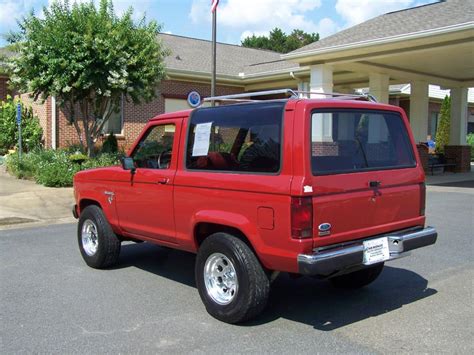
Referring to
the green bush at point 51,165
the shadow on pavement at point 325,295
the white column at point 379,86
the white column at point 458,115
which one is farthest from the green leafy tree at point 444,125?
the shadow on pavement at point 325,295

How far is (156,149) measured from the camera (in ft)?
19.0

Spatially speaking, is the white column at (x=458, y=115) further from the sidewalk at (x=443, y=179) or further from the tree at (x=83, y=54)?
the tree at (x=83, y=54)

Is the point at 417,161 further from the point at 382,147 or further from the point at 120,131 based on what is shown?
the point at 120,131

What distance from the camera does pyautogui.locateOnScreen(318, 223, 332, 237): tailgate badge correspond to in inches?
164

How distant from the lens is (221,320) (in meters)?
4.62

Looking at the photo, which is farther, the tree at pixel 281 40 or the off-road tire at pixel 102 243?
the tree at pixel 281 40

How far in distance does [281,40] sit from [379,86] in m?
53.2

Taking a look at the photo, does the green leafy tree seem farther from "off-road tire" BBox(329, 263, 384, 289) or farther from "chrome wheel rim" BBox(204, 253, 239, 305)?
"chrome wheel rim" BBox(204, 253, 239, 305)

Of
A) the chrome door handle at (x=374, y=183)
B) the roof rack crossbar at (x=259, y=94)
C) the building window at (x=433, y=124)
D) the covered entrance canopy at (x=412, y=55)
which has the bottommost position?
the chrome door handle at (x=374, y=183)

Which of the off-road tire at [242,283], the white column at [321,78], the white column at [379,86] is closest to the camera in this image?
the off-road tire at [242,283]

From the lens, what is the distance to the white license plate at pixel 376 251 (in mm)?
4461

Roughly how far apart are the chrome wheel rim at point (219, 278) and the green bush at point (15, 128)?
14.6m

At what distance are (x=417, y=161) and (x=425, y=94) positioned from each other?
1684cm

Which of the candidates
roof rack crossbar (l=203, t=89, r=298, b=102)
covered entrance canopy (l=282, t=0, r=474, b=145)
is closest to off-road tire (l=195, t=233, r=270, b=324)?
roof rack crossbar (l=203, t=89, r=298, b=102)
